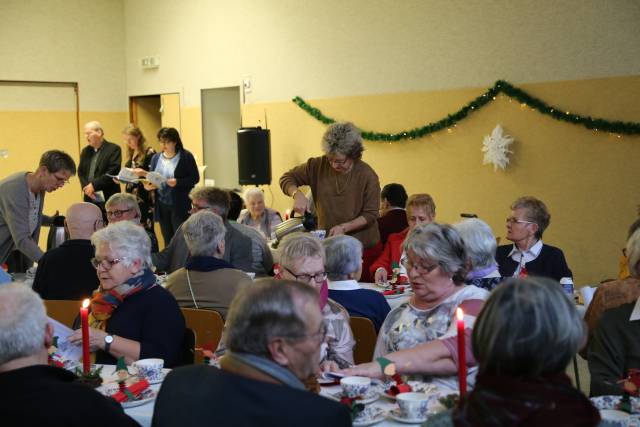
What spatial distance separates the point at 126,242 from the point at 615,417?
7.28 feet

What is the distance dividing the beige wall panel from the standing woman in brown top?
2.16 metres

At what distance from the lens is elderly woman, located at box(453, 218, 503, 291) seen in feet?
12.7

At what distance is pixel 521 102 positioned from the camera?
7320 millimetres

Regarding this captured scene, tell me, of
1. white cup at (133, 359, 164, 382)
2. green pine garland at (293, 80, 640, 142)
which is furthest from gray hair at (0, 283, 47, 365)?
green pine garland at (293, 80, 640, 142)

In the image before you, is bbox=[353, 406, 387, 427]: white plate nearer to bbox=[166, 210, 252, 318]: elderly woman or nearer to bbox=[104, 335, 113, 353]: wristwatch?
bbox=[104, 335, 113, 353]: wristwatch

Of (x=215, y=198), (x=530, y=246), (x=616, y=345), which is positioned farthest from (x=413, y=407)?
(x=215, y=198)

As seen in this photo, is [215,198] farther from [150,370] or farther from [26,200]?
[150,370]

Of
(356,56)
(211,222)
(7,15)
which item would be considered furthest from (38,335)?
(7,15)

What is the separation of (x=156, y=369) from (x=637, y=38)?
5.28 meters

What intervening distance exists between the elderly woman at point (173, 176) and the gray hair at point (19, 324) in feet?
23.6

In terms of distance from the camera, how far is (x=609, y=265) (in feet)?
22.7

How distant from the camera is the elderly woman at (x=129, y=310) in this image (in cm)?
336

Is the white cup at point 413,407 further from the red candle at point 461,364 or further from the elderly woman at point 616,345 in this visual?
the elderly woman at point 616,345

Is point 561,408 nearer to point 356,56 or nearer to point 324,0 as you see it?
point 356,56
